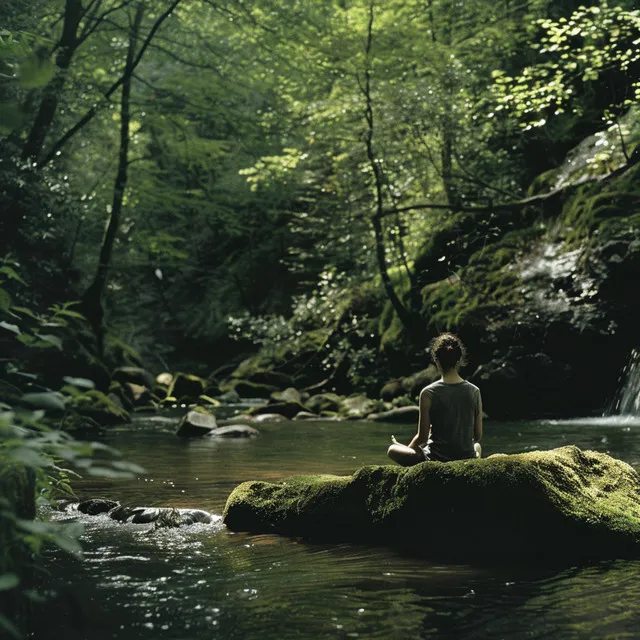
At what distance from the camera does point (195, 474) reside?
10180mm

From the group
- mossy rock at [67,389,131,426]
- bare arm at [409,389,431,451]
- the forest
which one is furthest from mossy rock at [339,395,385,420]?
bare arm at [409,389,431,451]

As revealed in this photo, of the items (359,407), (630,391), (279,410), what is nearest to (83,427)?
(279,410)

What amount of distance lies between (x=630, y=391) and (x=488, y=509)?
10.8m

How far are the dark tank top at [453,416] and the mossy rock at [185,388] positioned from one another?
59.7 ft

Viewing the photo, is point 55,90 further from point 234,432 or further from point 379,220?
point 379,220

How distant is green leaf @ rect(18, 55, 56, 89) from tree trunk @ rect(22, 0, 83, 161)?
49.0ft

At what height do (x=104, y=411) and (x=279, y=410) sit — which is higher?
(x=104, y=411)

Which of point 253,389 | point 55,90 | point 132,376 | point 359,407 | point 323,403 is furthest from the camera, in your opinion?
point 253,389

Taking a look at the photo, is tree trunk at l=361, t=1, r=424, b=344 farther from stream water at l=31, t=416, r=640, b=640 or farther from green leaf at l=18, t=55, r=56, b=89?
green leaf at l=18, t=55, r=56, b=89

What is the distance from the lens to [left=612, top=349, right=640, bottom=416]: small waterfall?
1535 cm

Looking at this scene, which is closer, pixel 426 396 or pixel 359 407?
pixel 426 396

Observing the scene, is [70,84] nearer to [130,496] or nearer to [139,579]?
[130,496]

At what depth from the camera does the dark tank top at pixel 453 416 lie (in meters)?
6.81

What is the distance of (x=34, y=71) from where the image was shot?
2.29 metres
